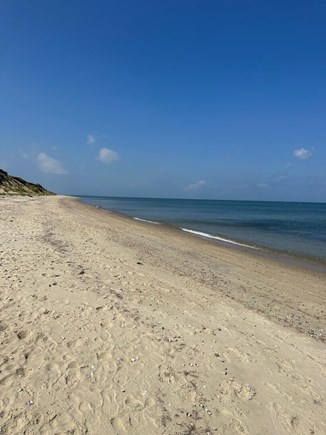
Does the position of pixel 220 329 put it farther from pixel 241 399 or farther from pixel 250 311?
pixel 241 399

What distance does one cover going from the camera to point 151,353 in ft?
18.8

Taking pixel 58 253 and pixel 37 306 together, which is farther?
pixel 58 253

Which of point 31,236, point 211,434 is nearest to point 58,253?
point 31,236

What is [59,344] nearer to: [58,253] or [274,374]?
[274,374]

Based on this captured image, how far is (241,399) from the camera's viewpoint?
4746 mm

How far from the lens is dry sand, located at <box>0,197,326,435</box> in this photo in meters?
4.23

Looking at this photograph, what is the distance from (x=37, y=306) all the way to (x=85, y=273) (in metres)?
2.88

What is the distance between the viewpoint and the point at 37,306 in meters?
7.15

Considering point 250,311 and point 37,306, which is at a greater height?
point 37,306

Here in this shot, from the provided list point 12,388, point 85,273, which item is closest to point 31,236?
point 85,273

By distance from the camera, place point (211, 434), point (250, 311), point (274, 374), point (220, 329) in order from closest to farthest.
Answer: point (211, 434) < point (274, 374) < point (220, 329) < point (250, 311)

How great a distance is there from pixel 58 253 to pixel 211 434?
9.73m

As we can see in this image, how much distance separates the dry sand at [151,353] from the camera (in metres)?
4.23

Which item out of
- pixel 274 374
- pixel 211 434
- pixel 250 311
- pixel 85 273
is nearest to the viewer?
pixel 211 434
